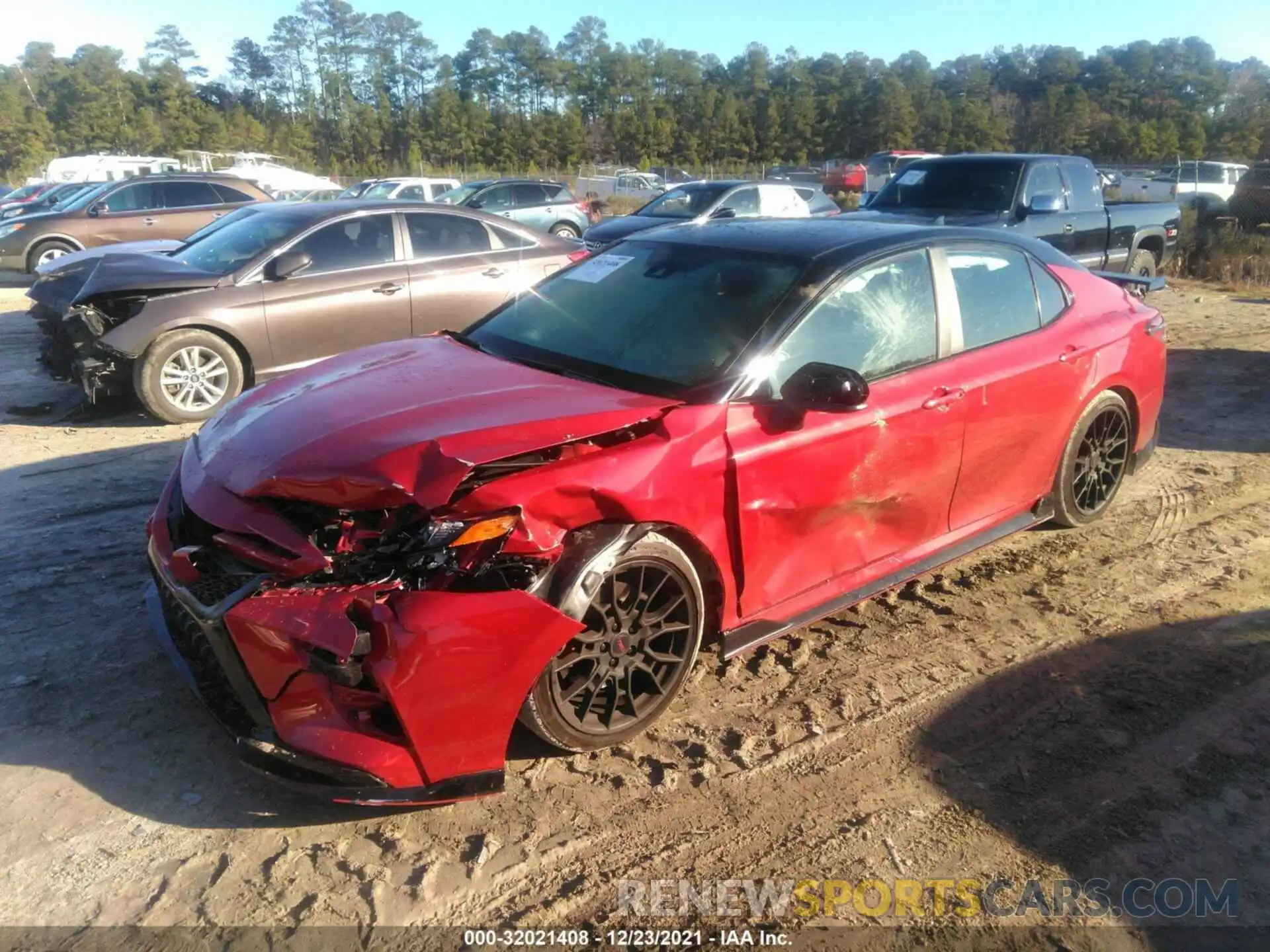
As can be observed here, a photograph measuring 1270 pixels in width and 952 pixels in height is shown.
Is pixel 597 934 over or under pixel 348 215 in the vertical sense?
under

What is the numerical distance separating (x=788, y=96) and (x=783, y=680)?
250ft

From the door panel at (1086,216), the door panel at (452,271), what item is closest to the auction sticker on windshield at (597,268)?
the door panel at (452,271)

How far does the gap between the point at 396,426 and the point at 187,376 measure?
180 inches

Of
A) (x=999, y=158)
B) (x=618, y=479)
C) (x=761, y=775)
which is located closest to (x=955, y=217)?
(x=999, y=158)

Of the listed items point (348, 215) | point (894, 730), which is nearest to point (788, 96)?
point (348, 215)

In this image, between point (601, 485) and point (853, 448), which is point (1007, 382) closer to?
point (853, 448)

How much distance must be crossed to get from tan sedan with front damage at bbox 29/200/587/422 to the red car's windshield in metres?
3.42

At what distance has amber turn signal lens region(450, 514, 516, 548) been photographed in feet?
9.40

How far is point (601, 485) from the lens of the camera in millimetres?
3059

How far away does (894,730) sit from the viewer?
347 centimetres

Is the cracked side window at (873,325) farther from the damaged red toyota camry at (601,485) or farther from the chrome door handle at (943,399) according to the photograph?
the chrome door handle at (943,399)

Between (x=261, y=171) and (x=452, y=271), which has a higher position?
(x=261, y=171)

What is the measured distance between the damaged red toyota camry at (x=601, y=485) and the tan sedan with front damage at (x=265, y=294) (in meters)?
3.32

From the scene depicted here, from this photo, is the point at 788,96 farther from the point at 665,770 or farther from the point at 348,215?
the point at 665,770
